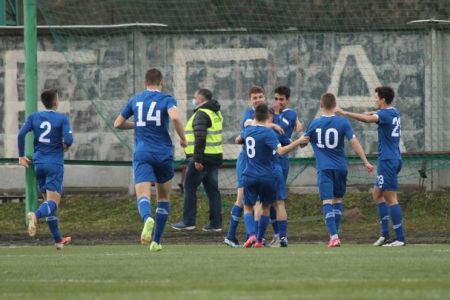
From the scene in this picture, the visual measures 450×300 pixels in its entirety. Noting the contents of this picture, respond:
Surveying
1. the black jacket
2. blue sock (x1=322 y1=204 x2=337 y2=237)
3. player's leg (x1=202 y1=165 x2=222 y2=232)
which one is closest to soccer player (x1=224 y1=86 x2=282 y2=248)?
blue sock (x1=322 y1=204 x2=337 y2=237)

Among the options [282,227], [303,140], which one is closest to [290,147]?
[303,140]

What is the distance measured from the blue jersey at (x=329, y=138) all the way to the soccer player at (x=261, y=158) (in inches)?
8.7

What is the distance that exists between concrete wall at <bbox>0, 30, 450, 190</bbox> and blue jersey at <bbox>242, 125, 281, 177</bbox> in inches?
247

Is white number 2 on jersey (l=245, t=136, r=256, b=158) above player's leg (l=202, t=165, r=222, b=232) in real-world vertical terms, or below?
above

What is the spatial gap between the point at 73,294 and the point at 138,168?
5.87 meters

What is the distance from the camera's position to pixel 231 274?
35.1 feet

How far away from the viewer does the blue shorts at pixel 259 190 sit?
52.6 ft

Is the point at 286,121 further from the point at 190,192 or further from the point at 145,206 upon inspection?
the point at 145,206

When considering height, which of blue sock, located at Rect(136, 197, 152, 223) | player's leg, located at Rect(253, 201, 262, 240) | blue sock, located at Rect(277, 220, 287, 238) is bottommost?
blue sock, located at Rect(277, 220, 287, 238)

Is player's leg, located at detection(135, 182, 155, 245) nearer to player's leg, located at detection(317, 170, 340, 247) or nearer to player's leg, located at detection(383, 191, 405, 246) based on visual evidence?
player's leg, located at detection(317, 170, 340, 247)

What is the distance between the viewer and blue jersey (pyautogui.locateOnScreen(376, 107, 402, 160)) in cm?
1670

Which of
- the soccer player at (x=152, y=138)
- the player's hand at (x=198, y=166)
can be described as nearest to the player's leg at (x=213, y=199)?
the player's hand at (x=198, y=166)

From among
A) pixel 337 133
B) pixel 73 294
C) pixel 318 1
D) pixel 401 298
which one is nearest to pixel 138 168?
pixel 337 133

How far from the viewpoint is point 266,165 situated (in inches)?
632
